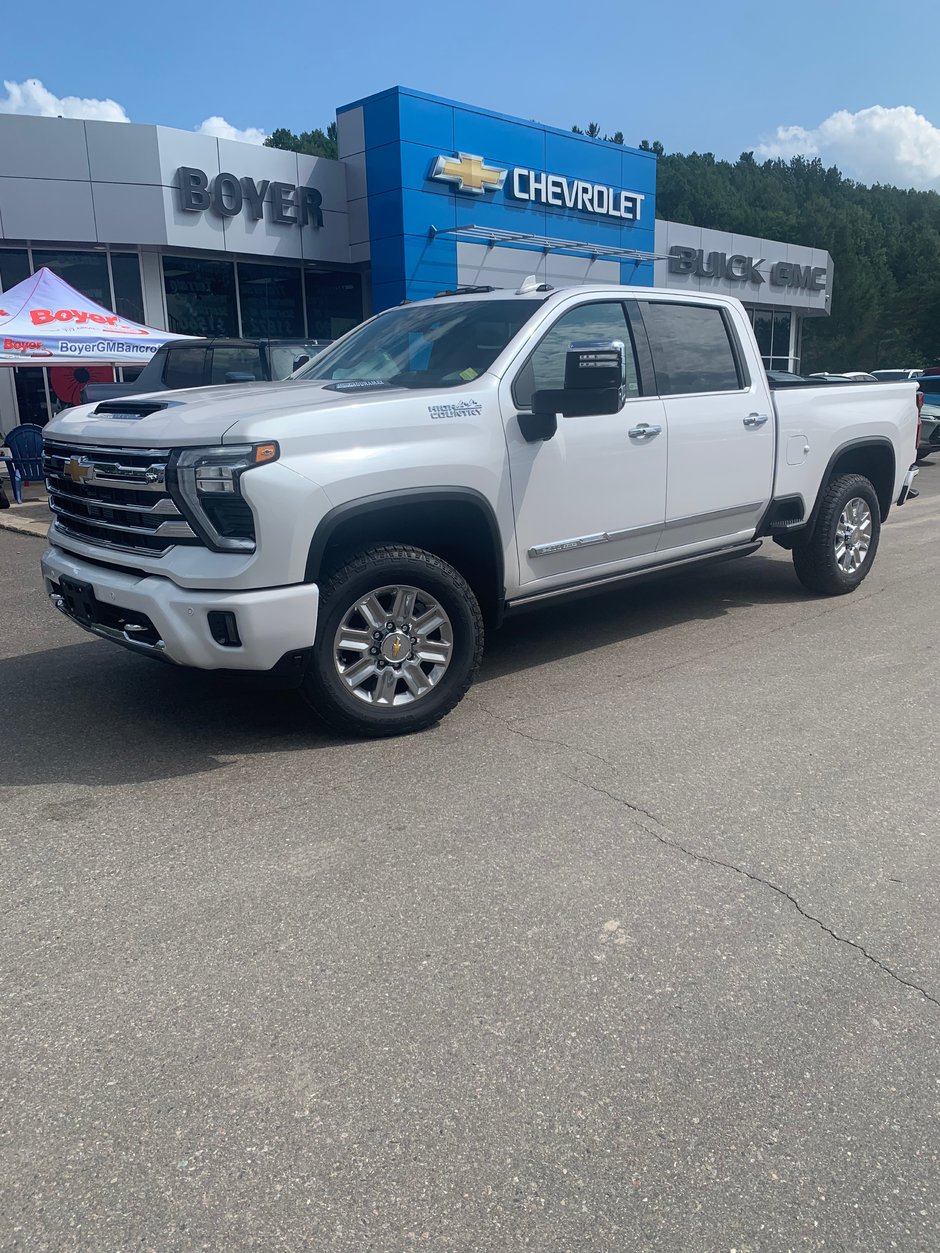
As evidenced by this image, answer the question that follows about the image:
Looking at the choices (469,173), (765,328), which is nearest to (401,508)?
(469,173)

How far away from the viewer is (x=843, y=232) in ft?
204

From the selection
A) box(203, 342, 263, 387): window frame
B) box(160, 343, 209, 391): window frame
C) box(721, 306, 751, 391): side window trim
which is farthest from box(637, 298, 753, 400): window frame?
box(160, 343, 209, 391): window frame

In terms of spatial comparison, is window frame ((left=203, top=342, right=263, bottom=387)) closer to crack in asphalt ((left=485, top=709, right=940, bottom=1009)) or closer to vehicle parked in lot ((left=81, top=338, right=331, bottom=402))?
vehicle parked in lot ((left=81, top=338, right=331, bottom=402))

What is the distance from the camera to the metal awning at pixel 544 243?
21797 millimetres

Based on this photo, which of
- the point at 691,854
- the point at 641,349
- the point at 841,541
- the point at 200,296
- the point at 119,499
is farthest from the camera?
the point at 200,296

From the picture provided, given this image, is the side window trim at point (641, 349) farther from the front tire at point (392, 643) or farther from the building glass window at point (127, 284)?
the building glass window at point (127, 284)

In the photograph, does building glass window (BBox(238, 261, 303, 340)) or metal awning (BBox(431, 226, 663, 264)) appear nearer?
building glass window (BBox(238, 261, 303, 340))

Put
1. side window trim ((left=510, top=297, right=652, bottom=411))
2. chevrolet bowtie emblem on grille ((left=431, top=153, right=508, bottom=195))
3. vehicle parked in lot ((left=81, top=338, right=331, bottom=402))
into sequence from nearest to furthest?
1. side window trim ((left=510, top=297, right=652, bottom=411))
2. vehicle parked in lot ((left=81, top=338, right=331, bottom=402))
3. chevrolet bowtie emblem on grille ((left=431, top=153, right=508, bottom=195))

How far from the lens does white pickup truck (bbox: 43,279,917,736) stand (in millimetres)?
4004

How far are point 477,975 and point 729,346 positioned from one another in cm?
454

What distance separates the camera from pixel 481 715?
16.0ft

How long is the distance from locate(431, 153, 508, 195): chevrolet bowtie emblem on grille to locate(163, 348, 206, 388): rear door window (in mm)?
11690

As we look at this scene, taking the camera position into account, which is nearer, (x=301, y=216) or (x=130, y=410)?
(x=130, y=410)

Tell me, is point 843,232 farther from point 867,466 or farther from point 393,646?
point 393,646
